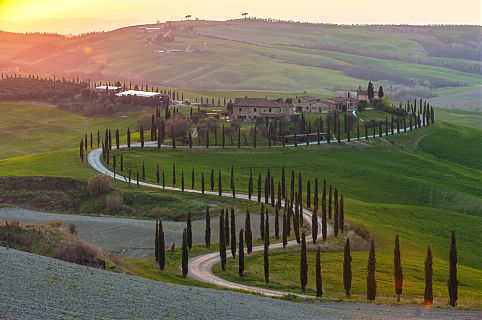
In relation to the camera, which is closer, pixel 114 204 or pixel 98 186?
pixel 114 204

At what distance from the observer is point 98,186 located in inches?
4961

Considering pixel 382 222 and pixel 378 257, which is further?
pixel 382 222

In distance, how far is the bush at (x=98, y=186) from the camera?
413 ft

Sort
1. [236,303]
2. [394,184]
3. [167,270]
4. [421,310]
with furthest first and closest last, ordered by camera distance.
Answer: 1. [394,184]
2. [167,270]
3. [421,310]
4. [236,303]

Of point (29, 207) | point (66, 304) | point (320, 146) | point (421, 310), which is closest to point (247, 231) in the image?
point (421, 310)

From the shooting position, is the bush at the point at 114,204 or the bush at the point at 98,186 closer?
the bush at the point at 114,204

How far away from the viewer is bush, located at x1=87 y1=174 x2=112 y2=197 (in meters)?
126

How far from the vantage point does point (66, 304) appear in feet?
153

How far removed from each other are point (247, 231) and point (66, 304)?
137ft

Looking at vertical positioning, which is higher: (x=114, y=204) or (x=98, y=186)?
(x=98, y=186)

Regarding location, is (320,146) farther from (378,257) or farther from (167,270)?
(167,270)

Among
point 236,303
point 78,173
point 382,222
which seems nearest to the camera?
point 236,303

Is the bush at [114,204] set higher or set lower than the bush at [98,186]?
lower

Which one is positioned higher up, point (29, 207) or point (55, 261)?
point (55, 261)
